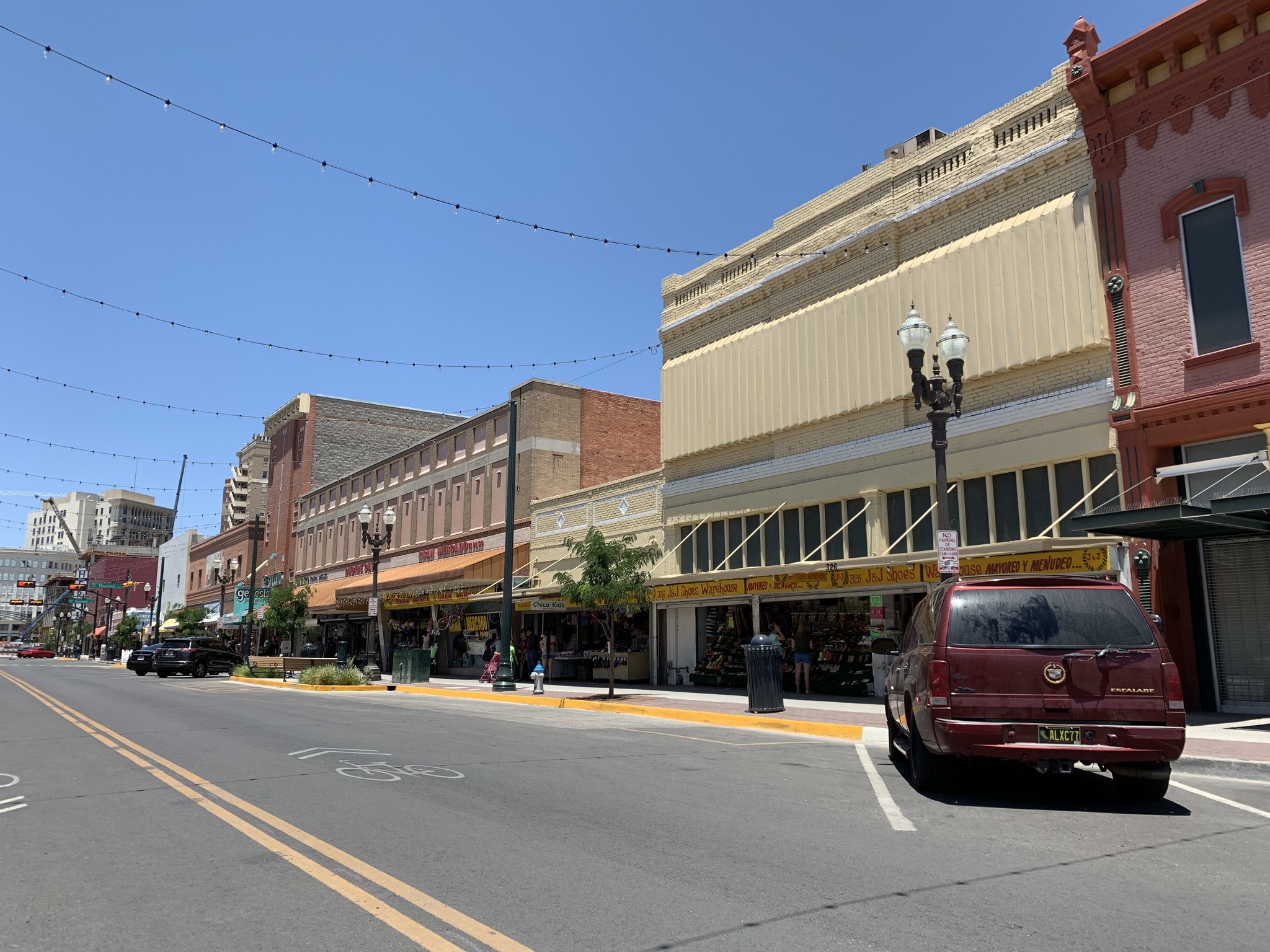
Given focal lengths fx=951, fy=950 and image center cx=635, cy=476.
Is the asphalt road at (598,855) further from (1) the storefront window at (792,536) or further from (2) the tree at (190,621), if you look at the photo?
(2) the tree at (190,621)

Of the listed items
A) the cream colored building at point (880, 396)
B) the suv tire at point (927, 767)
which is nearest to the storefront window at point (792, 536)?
the cream colored building at point (880, 396)

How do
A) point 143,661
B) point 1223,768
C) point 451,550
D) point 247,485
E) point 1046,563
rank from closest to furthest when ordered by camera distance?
point 1223,768
point 1046,563
point 143,661
point 451,550
point 247,485

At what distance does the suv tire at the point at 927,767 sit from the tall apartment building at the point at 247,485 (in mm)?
71178

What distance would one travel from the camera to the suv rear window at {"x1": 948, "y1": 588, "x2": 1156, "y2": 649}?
7719 mm

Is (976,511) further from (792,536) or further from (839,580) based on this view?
(792,536)

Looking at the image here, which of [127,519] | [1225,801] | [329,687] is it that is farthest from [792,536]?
[127,519]

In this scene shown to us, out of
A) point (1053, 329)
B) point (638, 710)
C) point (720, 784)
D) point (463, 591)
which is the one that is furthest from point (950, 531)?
point (463, 591)

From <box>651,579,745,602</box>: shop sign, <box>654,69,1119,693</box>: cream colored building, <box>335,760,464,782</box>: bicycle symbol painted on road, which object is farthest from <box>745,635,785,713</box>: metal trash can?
<box>335,760,464,782</box>: bicycle symbol painted on road

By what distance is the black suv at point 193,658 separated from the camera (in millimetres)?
37062

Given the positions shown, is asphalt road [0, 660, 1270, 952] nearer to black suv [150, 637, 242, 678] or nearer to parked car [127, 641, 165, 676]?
black suv [150, 637, 242, 678]

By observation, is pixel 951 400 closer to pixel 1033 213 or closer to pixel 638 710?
pixel 1033 213

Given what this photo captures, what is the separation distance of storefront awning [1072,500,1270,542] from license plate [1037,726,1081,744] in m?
6.43

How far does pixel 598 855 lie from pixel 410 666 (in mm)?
25521

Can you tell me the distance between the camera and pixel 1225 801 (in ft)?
27.8
